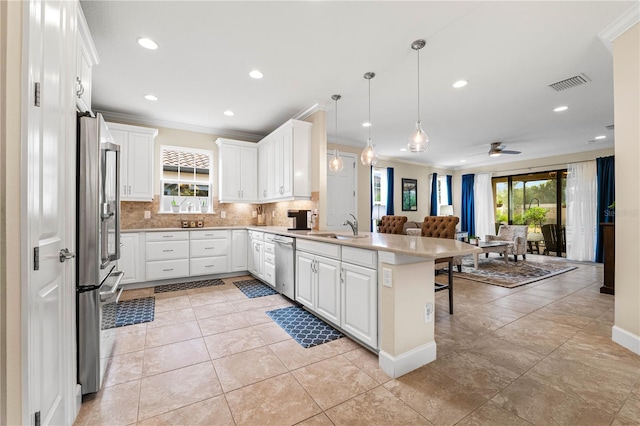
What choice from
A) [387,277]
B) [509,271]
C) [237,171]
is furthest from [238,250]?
[509,271]

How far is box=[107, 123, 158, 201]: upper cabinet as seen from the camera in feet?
14.0

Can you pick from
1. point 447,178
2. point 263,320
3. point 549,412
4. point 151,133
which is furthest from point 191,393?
point 447,178

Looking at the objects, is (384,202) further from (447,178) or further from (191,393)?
(191,393)

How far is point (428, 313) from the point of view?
2148 mm

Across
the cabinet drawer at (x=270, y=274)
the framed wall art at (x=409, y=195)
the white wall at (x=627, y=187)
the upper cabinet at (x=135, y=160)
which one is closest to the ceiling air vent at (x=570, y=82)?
the white wall at (x=627, y=187)

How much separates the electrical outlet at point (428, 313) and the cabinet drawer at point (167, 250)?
380cm

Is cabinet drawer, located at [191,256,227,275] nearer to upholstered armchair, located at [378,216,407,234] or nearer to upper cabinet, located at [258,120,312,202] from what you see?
upper cabinet, located at [258,120,312,202]

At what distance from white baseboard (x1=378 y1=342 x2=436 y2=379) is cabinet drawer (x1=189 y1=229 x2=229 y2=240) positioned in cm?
349

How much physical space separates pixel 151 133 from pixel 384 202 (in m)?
5.83

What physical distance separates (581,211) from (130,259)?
31.9 feet

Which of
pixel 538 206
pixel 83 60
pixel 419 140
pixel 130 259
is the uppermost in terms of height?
pixel 83 60

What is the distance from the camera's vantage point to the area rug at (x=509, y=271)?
465 centimetres

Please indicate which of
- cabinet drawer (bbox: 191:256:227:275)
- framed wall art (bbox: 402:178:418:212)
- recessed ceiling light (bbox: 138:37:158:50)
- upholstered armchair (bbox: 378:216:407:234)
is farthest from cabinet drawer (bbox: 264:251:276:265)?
framed wall art (bbox: 402:178:418:212)

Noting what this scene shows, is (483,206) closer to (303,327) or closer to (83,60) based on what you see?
(303,327)
